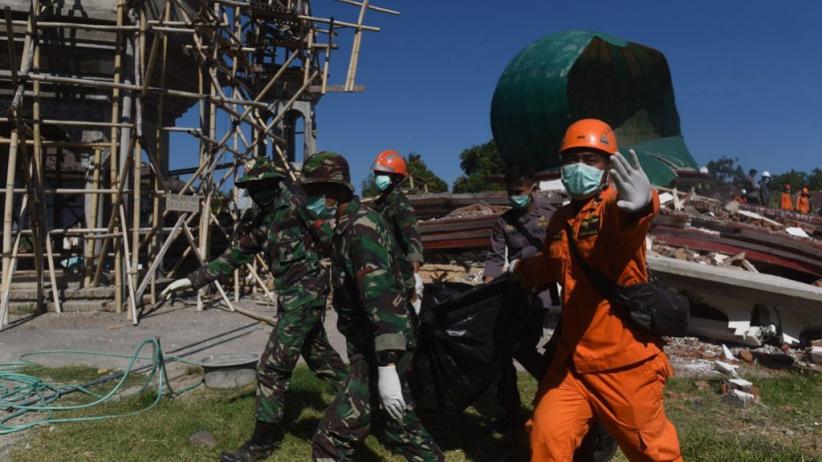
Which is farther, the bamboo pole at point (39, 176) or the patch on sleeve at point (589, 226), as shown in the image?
the bamboo pole at point (39, 176)

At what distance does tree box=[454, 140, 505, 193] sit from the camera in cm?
2813

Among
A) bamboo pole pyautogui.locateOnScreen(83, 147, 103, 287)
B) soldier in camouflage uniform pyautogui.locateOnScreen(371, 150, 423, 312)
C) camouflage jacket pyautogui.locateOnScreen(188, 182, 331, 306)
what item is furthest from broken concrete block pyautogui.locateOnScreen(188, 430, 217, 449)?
bamboo pole pyautogui.locateOnScreen(83, 147, 103, 287)

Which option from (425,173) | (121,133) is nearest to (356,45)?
(121,133)

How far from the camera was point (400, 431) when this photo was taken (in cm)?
286

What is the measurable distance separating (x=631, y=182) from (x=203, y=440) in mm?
3031

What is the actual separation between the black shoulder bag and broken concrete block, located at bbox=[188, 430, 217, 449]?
2598 mm

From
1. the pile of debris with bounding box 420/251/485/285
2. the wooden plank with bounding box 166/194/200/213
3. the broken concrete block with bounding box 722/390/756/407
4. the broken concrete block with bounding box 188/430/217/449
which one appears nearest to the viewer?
the broken concrete block with bounding box 188/430/217/449

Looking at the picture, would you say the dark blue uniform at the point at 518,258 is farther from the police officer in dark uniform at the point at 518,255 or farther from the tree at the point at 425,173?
the tree at the point at 425,173

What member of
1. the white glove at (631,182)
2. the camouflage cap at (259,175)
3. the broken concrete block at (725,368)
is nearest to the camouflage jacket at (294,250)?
the camouflage cap at (259,175)

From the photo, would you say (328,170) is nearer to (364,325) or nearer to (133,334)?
(364,325)

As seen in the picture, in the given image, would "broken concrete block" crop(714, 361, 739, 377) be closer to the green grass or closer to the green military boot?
the green grass

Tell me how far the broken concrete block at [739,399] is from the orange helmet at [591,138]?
10.0 feet

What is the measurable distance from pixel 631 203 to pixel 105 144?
840 centimetres

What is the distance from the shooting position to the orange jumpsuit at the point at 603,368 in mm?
2346
